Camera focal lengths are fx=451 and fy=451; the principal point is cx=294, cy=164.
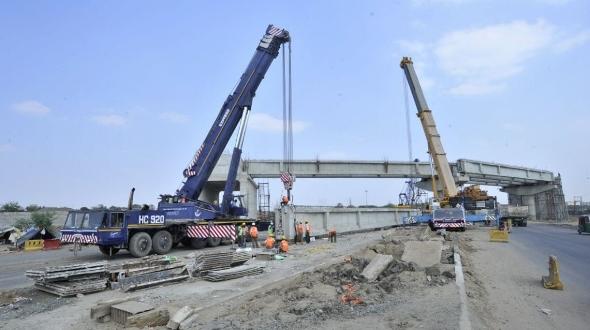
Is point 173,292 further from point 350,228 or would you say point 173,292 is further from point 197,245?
point 350,228

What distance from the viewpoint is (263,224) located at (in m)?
31.9

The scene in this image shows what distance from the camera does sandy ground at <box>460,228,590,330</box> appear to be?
6488 mm

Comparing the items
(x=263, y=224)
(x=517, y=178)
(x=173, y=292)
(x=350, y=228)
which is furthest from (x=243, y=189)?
(x=517, y=178)

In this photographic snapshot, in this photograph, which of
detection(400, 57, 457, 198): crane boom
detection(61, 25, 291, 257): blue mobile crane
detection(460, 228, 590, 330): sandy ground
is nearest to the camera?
detection(460, 228, 590, 330): sandy ground

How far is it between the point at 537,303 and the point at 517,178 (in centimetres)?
5302

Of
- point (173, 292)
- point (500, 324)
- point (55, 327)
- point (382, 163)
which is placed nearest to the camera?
point (500, 324)

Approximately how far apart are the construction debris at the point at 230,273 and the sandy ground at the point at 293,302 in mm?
234

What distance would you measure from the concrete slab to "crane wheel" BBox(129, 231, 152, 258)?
9986mm

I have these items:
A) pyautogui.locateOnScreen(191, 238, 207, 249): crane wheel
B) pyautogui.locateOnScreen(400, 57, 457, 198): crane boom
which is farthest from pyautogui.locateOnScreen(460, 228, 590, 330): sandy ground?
pyautogui.locateOnScreen(400, 57, 457, 198): crane boom

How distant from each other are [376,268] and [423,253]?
2.72 metres

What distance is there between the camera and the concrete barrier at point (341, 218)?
2411 cm

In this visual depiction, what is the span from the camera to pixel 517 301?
7918 mm

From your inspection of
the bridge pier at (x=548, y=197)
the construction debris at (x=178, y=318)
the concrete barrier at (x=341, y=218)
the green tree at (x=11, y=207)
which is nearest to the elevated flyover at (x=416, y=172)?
the bridge pier at (x=548, y=197)

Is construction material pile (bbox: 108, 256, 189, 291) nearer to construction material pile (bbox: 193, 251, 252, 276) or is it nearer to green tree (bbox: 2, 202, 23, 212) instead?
construction material pile (bbox: 193, 251, 252, 276)
